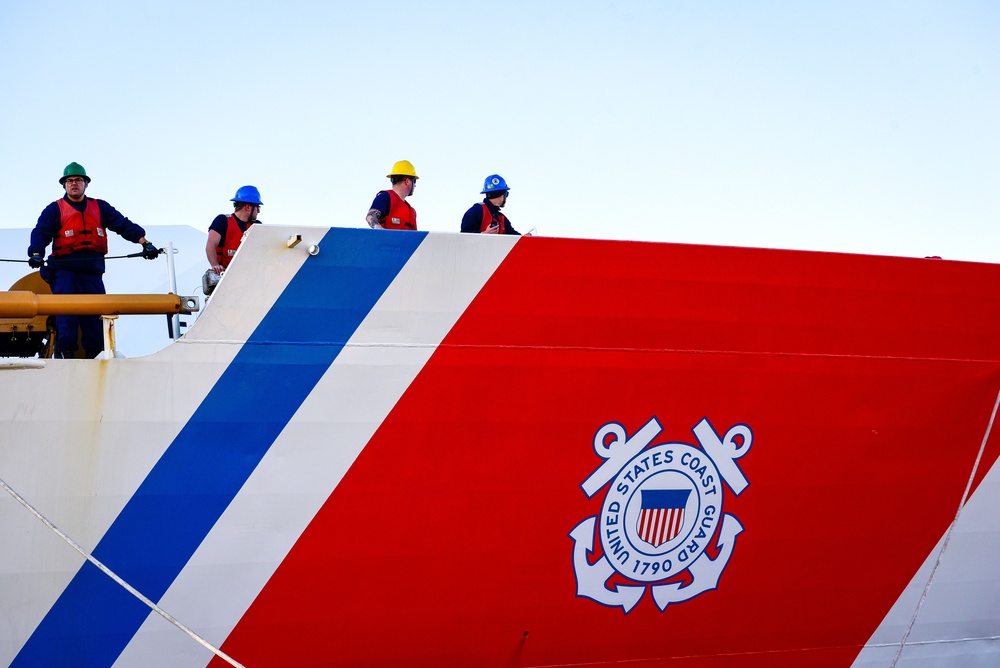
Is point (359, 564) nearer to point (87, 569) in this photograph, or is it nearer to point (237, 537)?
point (237, 537)

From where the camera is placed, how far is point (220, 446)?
Result: 11.6 ft

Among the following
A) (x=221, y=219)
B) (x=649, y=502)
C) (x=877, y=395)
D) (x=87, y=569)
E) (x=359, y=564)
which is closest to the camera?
(x=87, y=569)

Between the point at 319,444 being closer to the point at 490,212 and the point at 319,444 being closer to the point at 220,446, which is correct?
the point at 220,446

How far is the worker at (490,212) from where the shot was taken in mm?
5121

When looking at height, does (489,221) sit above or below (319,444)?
above

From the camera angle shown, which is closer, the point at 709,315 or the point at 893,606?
the point at 709,315

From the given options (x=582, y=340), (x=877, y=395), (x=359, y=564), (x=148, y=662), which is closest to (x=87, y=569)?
(x=148, y=662)

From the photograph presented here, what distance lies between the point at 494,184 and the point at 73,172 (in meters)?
2.28

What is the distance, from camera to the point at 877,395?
14.2ft

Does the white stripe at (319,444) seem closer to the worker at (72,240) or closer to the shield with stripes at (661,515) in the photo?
the shield with stripes at (661,515)

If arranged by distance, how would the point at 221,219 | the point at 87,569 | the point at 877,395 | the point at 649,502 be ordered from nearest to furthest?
the point at 87,569, the point at 649,502, the point at 877,395, the point at 221,219

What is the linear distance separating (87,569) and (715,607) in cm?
277

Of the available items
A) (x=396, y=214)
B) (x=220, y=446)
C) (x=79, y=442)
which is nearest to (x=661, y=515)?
(x=220, y=446)

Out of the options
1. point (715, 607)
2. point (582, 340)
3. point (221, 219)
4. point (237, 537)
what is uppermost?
point (221, 219)
